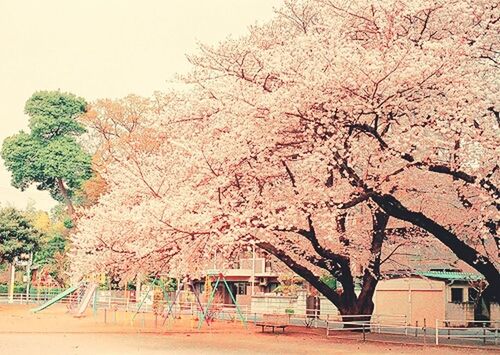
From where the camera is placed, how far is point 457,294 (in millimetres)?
34094

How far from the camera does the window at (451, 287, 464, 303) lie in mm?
33787

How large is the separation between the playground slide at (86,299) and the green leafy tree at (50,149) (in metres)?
19.9

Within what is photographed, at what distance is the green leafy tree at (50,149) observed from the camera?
56000 mm

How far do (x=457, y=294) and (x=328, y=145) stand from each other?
68.1 feet

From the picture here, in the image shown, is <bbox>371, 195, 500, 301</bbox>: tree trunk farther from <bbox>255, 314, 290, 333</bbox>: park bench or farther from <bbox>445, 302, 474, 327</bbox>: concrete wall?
<bbox>445, 302, 474, 327</bbox>: concrete wall

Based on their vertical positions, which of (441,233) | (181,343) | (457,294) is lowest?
(181,343)

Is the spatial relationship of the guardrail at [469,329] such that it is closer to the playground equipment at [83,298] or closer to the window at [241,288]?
the playground equipment at [83,298]

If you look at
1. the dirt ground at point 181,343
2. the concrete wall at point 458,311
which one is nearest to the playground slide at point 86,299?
the dirt ground at point 181,343

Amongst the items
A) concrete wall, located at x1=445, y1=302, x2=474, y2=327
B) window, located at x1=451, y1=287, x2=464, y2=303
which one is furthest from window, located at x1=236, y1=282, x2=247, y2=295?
concrete wall, located at x1=445, y1=302, x2=474, y2=327

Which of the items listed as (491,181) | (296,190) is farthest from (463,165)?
(296,190)

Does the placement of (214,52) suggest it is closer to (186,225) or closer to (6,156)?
(186,225)

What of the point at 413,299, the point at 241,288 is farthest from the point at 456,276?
the point at 241,288

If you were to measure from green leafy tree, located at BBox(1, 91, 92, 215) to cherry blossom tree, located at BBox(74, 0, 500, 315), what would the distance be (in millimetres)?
34065

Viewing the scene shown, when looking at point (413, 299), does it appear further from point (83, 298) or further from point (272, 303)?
point (83, 298)
